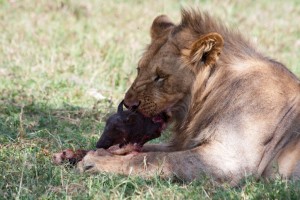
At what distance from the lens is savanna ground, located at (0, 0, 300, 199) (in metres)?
4.43

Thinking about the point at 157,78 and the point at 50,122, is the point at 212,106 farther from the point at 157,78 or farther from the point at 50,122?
the point at 50,122

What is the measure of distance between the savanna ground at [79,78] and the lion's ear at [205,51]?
29.3 inches

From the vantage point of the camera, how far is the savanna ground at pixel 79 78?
443 cm

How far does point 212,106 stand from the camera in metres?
4.97

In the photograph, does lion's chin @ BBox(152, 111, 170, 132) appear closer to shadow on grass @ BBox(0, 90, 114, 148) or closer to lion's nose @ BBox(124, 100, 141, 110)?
lion's nose @ BBox(124, 100, 141, 110)

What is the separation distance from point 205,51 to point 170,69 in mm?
246

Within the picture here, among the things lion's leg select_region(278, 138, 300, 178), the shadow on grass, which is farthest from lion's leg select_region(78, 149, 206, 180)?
the shadow on grass

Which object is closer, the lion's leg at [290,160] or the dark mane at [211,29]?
the lion's leg at [290,160]

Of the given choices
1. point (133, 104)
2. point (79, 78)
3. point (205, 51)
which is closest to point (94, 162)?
point (133, 104)

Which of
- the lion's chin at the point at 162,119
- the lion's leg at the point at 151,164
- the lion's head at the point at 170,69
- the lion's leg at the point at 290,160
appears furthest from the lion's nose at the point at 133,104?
the lion's leg at the point at 290,160

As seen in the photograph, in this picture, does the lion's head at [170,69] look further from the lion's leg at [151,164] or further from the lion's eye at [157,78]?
the lion's leg at [151,164]

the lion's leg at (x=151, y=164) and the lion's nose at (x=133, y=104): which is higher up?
the lion's nose at (x=133, y=104)

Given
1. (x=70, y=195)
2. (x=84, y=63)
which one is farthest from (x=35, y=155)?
(x=84, y=63)

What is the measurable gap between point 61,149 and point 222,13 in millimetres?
6040
